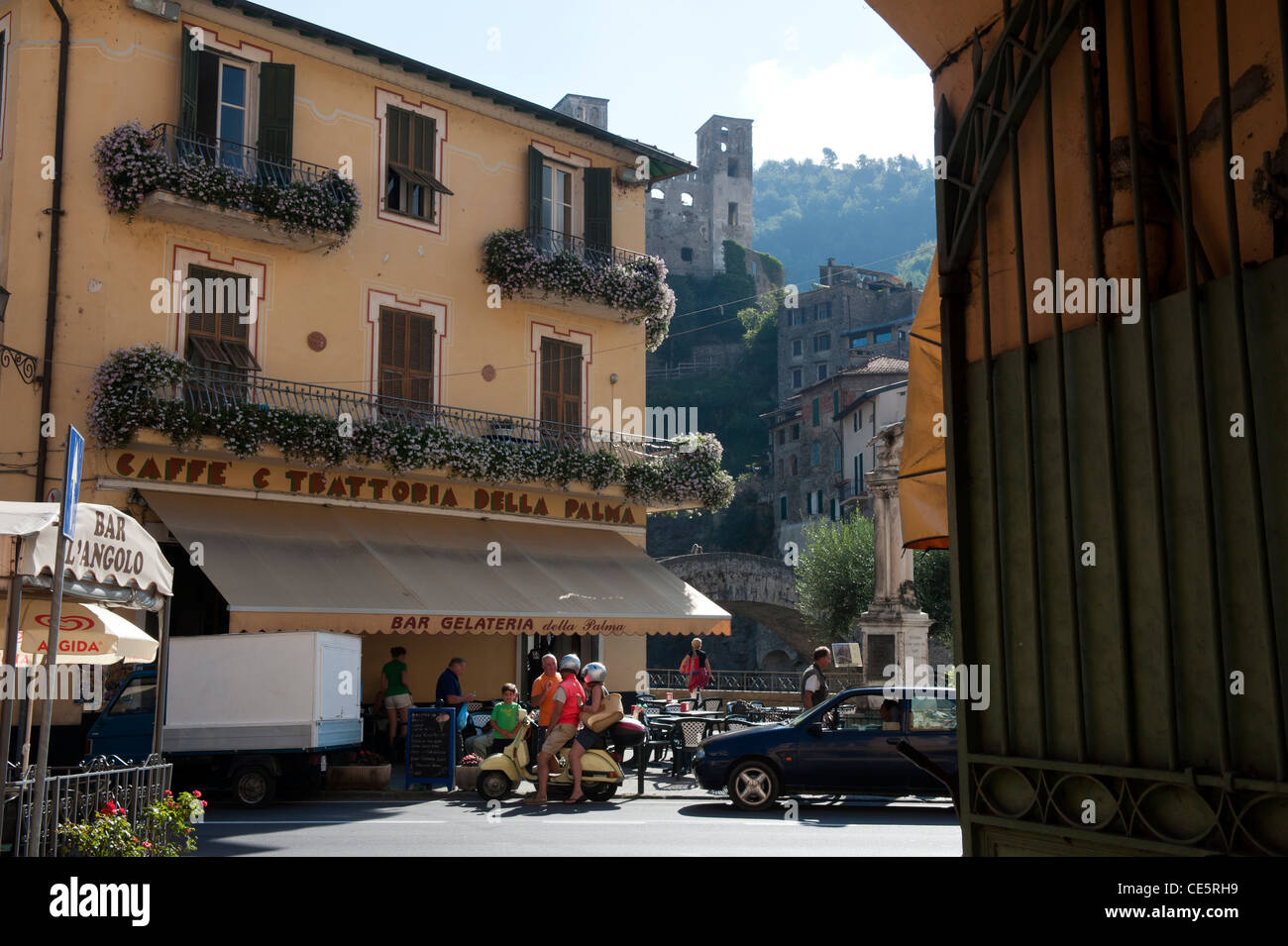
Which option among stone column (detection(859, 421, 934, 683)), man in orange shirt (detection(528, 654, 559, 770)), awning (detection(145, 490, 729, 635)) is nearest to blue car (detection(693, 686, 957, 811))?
man in orange shirt (detection(528, 654, 559, 770))

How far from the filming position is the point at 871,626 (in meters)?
26.5

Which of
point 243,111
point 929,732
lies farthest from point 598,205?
point 929,732

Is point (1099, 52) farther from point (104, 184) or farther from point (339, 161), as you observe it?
point (339, 161)

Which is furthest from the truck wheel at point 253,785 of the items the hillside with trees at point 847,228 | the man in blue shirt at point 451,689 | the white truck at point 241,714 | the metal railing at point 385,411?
the hillside with trees at point 847,228

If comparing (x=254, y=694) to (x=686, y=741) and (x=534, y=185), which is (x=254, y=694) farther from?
(x=534, y=185)

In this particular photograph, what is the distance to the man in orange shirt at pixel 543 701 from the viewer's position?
15.2 m

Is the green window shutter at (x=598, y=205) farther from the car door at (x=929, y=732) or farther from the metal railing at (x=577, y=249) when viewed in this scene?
the car door at (x=929, y=732)

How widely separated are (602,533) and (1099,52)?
66.3ft

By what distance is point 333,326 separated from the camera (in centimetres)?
2162

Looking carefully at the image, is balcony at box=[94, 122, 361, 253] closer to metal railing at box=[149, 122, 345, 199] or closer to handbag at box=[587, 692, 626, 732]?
metal railing at box=[149, 122, 345, 199]

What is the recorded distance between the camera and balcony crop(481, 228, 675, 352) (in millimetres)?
23734

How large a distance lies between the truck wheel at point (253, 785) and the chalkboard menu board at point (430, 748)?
1794 millimetres
